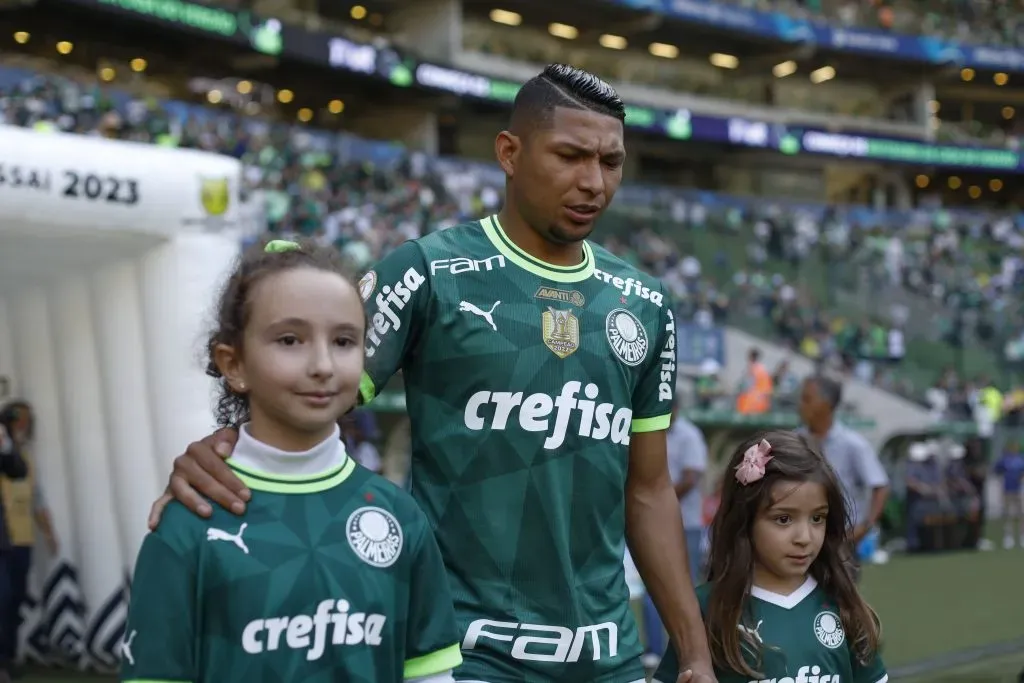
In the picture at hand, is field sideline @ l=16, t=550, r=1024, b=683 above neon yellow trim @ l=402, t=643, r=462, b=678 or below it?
below

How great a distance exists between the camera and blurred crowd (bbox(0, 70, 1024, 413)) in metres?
20.0

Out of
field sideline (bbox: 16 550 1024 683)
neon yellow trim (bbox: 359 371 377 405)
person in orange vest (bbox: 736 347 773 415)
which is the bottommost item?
field sideline (bbox: 16 550 1024 683)

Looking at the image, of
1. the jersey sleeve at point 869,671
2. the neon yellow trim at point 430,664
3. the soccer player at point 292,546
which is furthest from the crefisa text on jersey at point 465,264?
the jersey sleeve at point 869,671

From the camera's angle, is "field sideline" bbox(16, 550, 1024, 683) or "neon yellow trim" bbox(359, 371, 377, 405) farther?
"field sideline" bbox(16, 550, 1024, 683)

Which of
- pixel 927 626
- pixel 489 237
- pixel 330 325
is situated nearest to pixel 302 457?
pixel 330 325

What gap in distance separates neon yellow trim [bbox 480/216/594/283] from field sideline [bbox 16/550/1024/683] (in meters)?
5.68

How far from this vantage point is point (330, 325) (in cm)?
218

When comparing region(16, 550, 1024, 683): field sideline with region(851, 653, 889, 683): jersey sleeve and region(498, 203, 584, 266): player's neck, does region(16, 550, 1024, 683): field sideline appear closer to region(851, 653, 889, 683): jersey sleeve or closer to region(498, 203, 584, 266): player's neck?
region(851, 653, 889, 683): jersey sleeve

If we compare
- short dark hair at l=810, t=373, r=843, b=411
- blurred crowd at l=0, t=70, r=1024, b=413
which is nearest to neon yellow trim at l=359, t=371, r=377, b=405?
short dark hair at l=810, t=373, r=843, b=411

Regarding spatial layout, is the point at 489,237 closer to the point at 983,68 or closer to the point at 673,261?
the point at 673,261

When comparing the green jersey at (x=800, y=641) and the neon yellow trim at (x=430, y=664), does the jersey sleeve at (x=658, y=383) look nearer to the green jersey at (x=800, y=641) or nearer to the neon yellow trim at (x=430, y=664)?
the green jersey at (x=800, y=641)

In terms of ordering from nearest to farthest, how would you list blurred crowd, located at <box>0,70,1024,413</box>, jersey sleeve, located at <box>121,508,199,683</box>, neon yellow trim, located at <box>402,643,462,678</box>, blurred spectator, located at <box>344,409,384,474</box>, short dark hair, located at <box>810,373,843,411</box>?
jersey sleeve, located at <box>121,508,199,683</box>
neon yellow trim, located at <box>402,643,462,678</box>
short dark hair, located at <box>810,373,843,411</box>
blurred spectator, located at <box>344,409,384,474</box>
blurred crowd, located at <box>0,70,1024,413</box>

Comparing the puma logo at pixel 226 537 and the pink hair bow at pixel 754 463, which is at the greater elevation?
the puma logo at pixel 226 537

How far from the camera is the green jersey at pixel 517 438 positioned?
2.78 m
